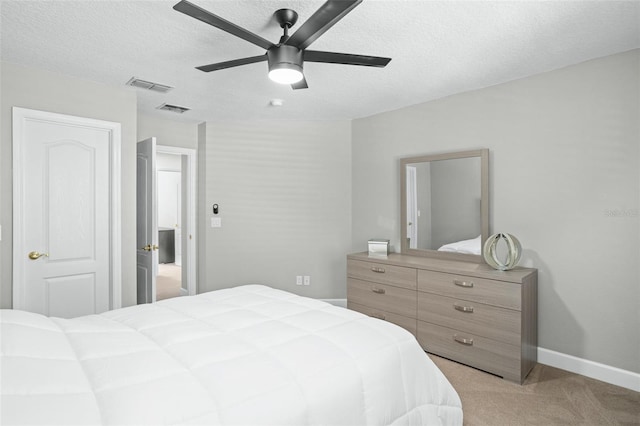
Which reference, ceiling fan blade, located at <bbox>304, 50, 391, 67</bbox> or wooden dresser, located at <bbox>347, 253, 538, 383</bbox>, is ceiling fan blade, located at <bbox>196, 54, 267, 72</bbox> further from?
wooden dresser, located at <bbox>347, 253, 538, 383</bbox>

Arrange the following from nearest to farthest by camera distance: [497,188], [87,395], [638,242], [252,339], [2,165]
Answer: [87,395] → [252,339] → [638,242] → [2,165] → [497,188]

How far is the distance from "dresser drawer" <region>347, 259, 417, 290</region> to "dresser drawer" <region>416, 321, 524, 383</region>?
39 centimetres

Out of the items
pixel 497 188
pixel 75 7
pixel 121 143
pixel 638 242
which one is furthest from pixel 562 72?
pixel 121 143

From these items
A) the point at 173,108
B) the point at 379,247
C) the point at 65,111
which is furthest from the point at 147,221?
the point at 379,247

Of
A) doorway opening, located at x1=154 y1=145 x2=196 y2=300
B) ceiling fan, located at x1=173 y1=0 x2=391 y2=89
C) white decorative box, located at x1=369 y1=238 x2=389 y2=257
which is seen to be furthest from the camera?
doorway opening, located at x1=154 y1=145 x2=196 y2=300

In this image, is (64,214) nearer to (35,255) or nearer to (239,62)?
(35,255)

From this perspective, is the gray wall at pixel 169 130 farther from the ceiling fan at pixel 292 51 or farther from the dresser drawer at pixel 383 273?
the dresser drawer at pixel 383 273

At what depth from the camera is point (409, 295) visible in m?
3.27

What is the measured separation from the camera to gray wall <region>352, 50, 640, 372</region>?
2547mm

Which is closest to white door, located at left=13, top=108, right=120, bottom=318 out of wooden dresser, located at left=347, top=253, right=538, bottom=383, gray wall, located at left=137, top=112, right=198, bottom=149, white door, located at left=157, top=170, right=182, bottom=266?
gray wall, located at left=137, top=112, right=198, bottom=149

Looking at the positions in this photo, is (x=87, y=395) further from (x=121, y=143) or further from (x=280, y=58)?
(x=121, y=143)

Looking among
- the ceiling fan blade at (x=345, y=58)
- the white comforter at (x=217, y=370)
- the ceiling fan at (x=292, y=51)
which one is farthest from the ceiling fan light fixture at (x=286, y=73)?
the white comforter at (x=217, y=370)

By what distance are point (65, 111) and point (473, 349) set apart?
12.7ft

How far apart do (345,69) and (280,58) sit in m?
1.11
